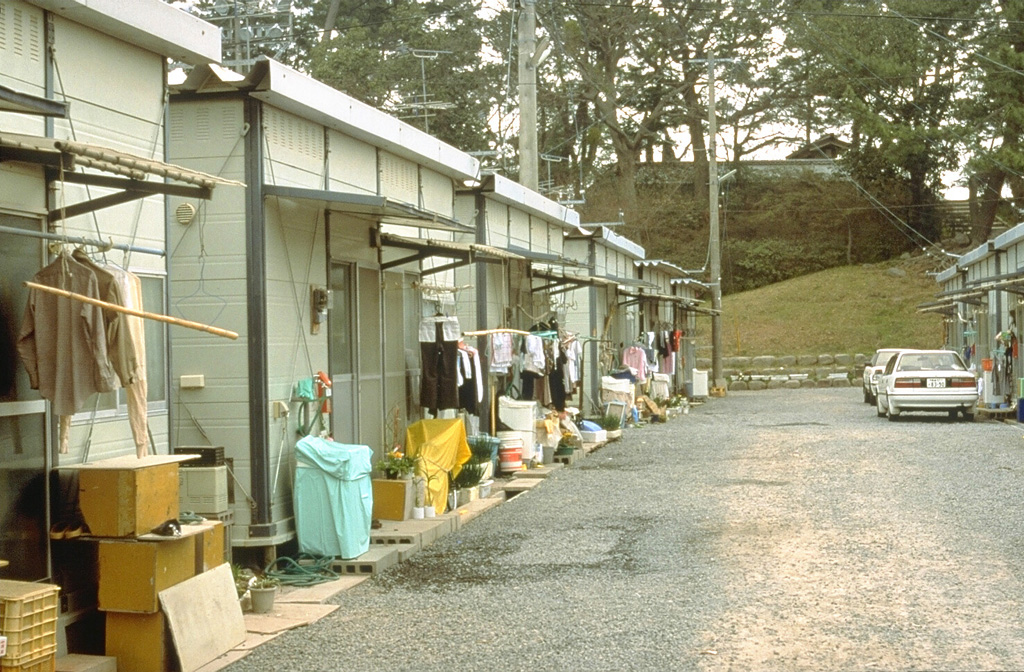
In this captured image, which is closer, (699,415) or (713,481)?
(713,481)

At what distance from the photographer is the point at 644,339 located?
32281 millimetres

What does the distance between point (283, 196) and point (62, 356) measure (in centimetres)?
Result: 385

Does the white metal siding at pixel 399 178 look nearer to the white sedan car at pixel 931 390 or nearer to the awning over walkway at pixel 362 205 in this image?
the awning over walkway at pixel 362 205

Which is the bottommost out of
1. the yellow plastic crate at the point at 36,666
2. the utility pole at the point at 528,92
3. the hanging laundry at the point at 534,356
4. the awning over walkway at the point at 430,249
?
the yellow plastic crate at the point at 36,666

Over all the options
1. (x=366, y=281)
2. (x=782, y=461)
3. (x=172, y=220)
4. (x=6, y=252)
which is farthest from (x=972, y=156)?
(x=6, y=252)

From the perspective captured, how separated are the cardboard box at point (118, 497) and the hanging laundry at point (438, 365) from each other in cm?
747

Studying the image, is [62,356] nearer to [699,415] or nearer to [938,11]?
[699,415]

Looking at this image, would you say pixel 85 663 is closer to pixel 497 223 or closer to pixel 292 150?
pixel 292 150

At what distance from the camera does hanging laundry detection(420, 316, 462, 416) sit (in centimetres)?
1473

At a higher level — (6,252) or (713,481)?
(6,252)

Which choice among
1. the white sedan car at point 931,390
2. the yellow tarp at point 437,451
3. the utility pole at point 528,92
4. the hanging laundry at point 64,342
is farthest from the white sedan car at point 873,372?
the hanging laundry at point 64,342

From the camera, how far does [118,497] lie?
7.18 m

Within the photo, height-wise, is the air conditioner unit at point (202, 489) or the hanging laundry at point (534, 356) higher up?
the hanging laundry at point (534, 356)

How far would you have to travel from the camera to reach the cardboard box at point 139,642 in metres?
7.05
